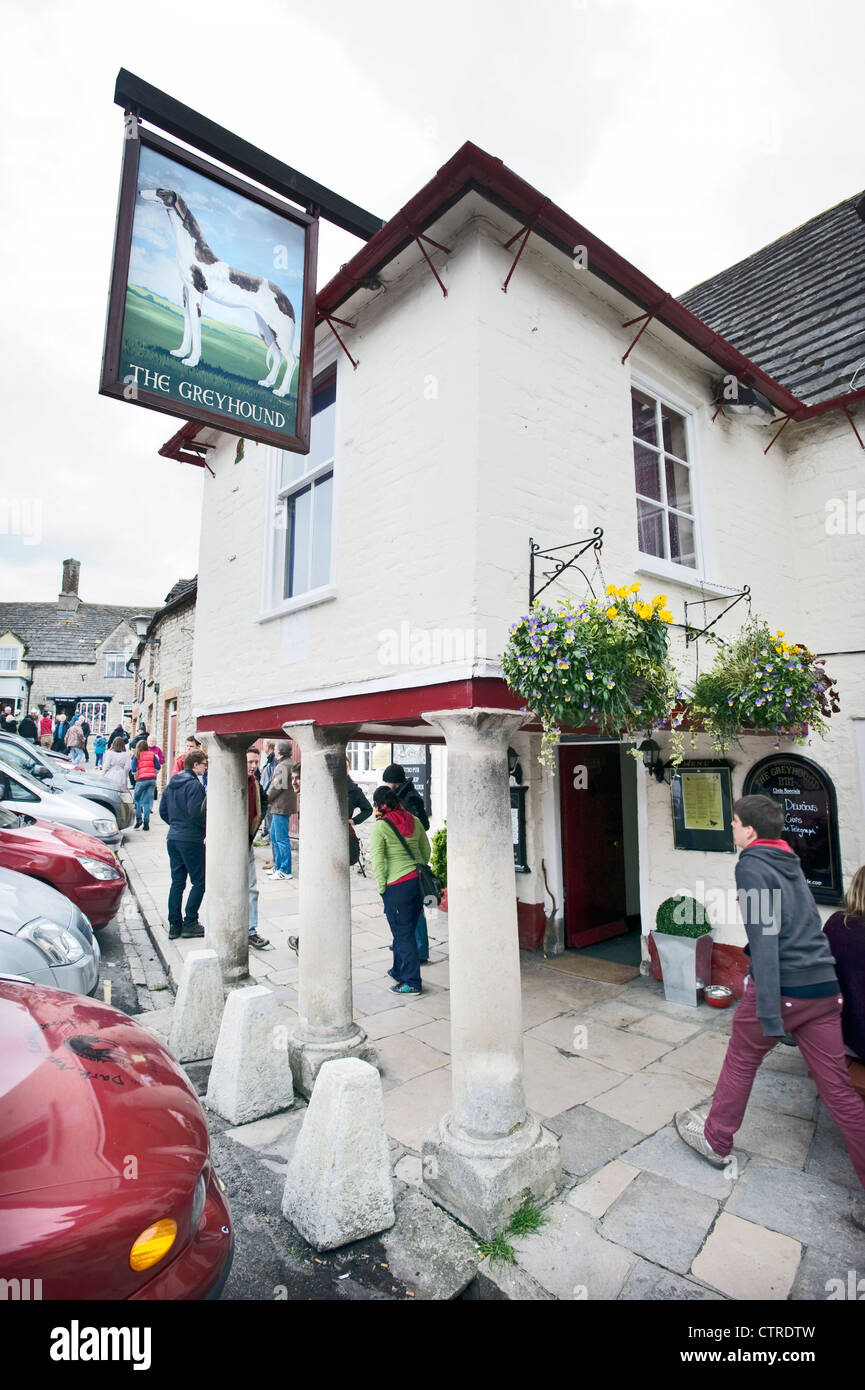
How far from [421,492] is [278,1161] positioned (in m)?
4.00

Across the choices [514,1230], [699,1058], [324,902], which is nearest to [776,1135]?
[699,1058]

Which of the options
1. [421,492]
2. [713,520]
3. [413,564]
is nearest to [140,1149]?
[413,564]

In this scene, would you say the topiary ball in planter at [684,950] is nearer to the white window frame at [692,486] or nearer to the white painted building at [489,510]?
the white painted building at [489,510]

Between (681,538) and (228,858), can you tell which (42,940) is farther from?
(681,538)

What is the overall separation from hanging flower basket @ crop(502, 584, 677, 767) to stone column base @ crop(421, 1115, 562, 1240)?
1.99 meters

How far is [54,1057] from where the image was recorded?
2453 millimetres

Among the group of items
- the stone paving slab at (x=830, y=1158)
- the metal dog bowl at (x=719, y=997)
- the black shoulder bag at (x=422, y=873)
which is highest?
the black shoulder bag at (x=422, y=873)

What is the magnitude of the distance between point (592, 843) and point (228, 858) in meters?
4.19

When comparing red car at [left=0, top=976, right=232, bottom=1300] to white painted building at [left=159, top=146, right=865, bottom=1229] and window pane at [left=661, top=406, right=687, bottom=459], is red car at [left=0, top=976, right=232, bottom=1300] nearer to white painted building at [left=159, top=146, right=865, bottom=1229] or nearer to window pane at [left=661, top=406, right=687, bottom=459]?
white painted building at [left=159, top=146, right=865, bottom=1229]

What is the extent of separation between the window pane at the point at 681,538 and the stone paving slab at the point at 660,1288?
4.77 metres

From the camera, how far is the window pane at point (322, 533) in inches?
209

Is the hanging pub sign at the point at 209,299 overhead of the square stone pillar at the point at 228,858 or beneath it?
overhead

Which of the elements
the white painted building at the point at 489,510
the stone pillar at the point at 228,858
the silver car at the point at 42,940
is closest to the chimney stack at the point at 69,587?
the white painted building at the point at 489,510

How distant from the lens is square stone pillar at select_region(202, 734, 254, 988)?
20.6ft
